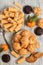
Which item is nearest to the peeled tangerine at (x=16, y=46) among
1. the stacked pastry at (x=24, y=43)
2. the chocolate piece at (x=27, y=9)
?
the stacked pastry at (x=24, y=43)

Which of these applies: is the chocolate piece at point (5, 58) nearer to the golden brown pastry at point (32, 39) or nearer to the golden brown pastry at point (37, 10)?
the golden brown pastry at point (32, 39)

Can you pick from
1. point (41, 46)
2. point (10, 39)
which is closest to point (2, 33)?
point (10, 39)

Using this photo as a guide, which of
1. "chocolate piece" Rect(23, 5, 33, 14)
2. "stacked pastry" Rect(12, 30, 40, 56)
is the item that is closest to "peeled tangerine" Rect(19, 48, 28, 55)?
"stacked pastry" Rect(12, 30, 40, 56)

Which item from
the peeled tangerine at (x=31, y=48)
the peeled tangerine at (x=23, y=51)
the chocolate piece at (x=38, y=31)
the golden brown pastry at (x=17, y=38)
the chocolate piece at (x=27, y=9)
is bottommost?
the peeled tangerine at (x=23, y=51)

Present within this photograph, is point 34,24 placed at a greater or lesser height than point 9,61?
greater

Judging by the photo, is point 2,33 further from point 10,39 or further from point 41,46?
point 41,46

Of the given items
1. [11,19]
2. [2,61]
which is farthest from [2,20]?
[2,61]

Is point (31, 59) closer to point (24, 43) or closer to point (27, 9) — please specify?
point (24, 43)

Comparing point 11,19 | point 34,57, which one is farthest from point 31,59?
point 11,19

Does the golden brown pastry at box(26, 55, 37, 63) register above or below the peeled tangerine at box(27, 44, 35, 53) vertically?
below

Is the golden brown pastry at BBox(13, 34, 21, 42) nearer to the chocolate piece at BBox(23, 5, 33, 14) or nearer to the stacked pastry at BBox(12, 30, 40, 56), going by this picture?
the stacked pastry at BBox(12, 30, 40, 56)
